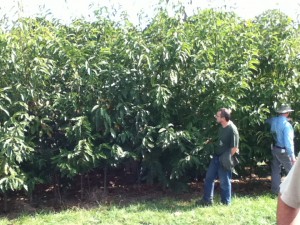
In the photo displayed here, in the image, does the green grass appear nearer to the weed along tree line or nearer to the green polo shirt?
the weed along tree line

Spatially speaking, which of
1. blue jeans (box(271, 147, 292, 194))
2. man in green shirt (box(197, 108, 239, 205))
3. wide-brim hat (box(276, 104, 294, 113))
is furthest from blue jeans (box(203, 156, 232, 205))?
wide-brim hat (box(276, 104, 294, 113))

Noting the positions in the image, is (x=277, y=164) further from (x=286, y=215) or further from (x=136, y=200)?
(x=286, y=215)

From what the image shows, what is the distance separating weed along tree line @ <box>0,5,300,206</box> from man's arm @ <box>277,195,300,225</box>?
204 inches

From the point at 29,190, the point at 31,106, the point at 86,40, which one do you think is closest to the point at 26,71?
the point at 31,106

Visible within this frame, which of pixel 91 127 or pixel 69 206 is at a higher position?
pixel 91 127

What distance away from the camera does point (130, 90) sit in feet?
23.5

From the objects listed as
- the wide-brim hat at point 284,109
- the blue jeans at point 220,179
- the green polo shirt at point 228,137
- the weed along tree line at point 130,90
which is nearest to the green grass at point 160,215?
the blue jeans at point 220,179

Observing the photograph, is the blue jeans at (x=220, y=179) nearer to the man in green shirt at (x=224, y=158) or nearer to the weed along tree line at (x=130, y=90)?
the man in green shirt at (x=224, y=158)

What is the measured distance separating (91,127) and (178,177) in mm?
1714

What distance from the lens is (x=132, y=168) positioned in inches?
320

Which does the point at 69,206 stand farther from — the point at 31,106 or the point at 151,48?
the point at 151,48

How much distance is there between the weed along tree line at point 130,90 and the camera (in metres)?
6.70

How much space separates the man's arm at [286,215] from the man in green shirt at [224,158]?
4.97m

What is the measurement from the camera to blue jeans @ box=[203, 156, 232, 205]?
22.6ft
